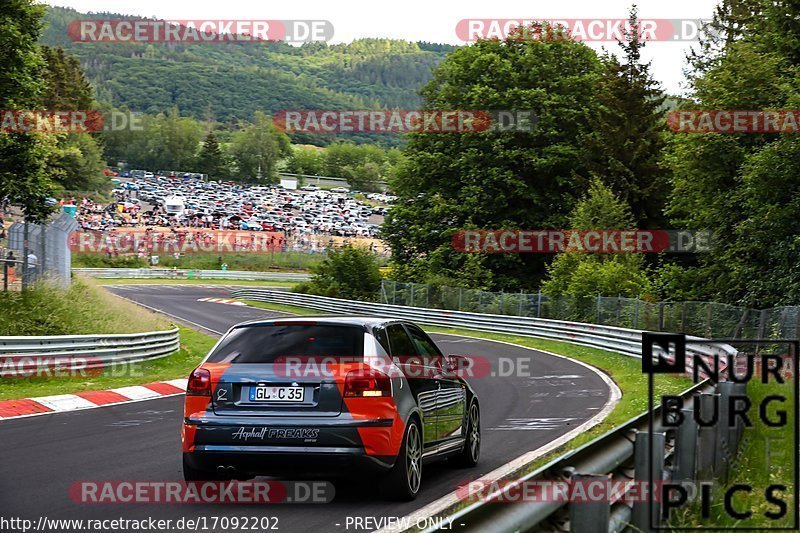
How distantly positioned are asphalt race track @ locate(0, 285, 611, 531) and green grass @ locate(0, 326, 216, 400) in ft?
6.92

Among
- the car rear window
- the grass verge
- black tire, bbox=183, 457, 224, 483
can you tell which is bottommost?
black tire, bbox=183, 457, 224, 483

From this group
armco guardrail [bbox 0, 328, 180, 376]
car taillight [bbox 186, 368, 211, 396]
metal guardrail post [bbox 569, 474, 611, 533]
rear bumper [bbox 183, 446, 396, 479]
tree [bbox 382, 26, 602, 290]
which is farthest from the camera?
tree [bbox 382, 26, 602, 290]

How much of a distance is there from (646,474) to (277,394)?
11.9 ft

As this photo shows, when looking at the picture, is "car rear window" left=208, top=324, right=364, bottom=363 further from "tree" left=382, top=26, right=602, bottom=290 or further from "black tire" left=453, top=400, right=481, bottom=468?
"tree" left=382, top=26, right=602, bottom=290

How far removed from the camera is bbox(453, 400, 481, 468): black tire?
10.5 meters

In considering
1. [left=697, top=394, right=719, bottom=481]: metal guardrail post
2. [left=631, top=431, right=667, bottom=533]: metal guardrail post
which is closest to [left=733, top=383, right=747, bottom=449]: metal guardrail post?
[left=697, top=394, right=719, bottom=481]: metal guardrail post

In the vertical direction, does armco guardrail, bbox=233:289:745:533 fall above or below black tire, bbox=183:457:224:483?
above

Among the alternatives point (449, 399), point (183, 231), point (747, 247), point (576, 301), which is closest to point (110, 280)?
point (183, 231)

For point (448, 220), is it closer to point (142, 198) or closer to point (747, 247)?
point (747, 247)

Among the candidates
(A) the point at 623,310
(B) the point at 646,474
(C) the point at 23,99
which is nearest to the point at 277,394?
(B) the point at 646,474

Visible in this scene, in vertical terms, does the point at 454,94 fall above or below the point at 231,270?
above

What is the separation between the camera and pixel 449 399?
9984 millimetres

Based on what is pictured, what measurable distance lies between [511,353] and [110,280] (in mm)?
55536

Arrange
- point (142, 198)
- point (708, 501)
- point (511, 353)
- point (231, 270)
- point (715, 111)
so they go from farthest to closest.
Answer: point (142, 198) < point (231, 270) < point (715, 111) < point (511, 353) < point (708, 501)
